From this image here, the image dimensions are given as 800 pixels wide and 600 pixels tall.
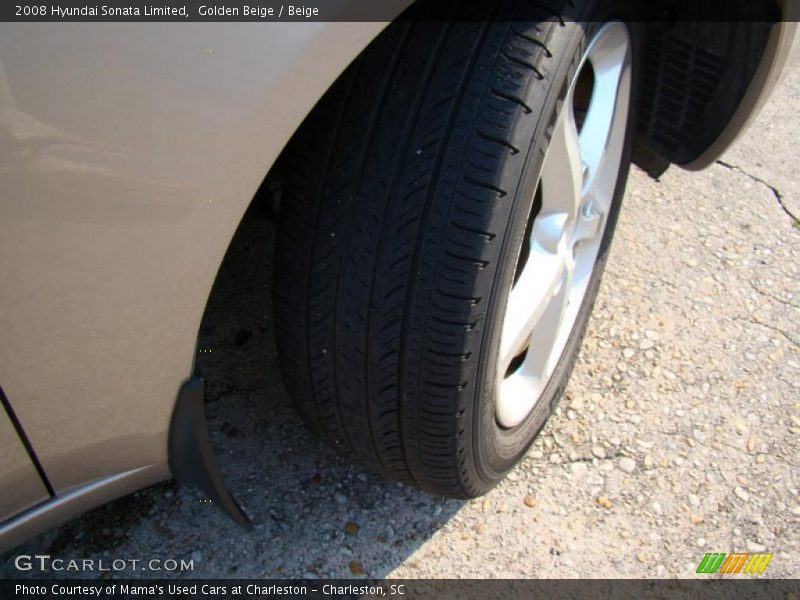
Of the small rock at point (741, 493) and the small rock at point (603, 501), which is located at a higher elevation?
the small rock at point (741, 493)

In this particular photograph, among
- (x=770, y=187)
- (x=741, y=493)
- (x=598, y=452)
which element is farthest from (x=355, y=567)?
(x=770, y=187)

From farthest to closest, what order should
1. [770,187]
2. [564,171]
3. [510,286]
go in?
[770,187]
[564,171]
[510,286]

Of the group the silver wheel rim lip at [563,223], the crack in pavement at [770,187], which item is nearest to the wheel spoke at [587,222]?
the silver wheel rim lip at [563,223]

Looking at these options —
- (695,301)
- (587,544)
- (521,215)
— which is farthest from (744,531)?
(521,215)

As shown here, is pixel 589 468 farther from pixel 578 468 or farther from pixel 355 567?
pixel 355 567

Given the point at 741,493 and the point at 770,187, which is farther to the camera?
the point at 770,187

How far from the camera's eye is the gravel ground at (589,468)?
1.69m

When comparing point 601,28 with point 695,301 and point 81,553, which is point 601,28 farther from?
point 81,553

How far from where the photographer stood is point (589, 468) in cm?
191

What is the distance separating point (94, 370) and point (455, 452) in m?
0.63

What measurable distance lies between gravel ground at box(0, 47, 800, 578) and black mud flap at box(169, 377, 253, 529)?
324 mm

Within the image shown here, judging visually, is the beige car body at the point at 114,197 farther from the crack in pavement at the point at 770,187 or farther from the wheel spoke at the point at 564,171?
the crack in pavement at the point at 770,187

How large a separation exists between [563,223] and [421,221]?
1.81 ft

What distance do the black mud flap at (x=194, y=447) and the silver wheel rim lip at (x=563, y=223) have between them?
1.73 feet
